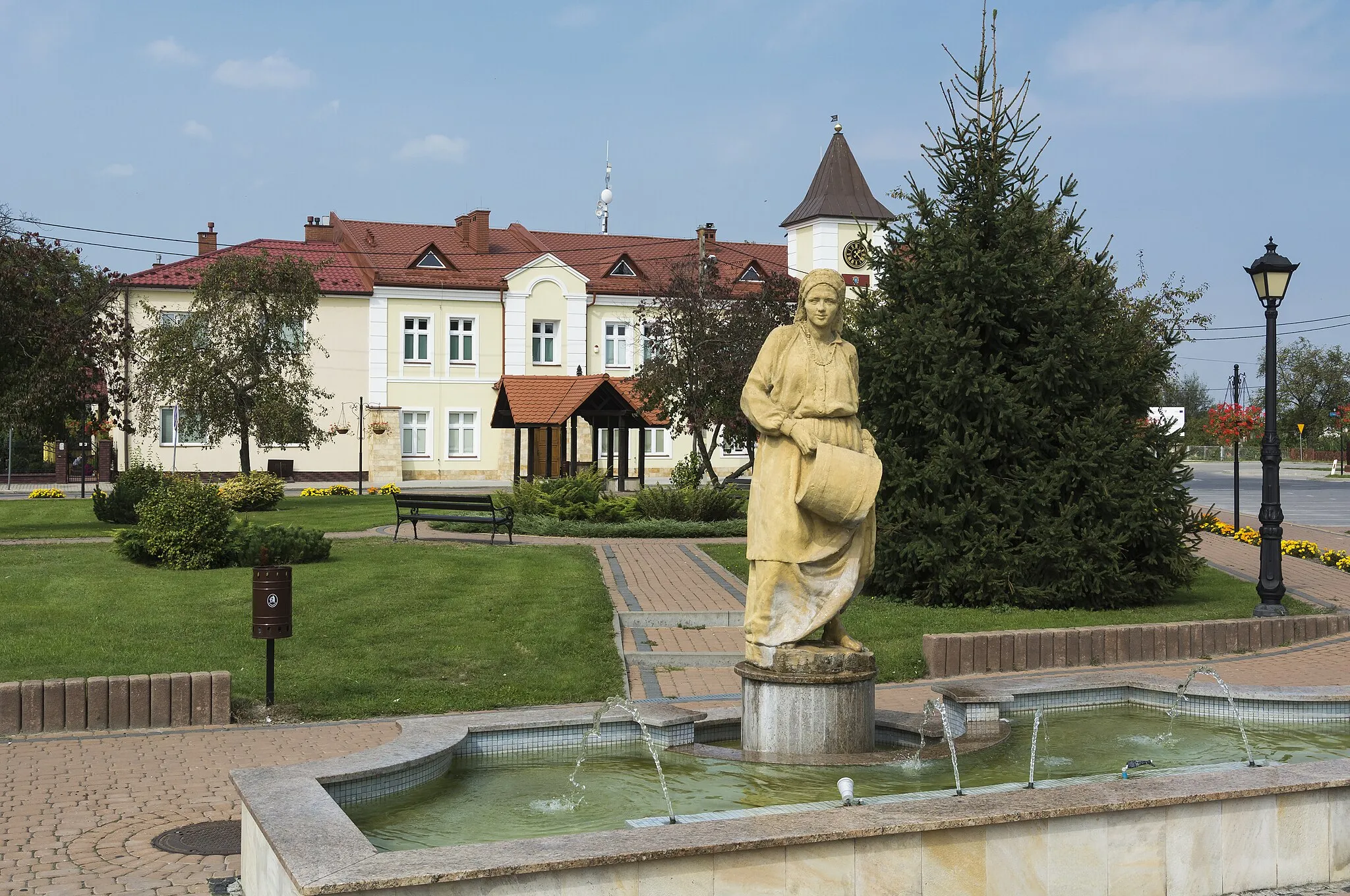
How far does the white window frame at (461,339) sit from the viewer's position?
5166 centimetres

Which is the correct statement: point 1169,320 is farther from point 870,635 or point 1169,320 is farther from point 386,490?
point 386,490

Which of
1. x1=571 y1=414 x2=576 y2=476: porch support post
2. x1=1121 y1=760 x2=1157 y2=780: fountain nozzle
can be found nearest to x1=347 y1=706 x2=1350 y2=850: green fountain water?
x1=1121 y1=760 x2=1157 y2=780: fountain nozzle

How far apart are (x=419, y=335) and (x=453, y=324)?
1.37 m

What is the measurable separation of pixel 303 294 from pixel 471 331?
17.0 metres

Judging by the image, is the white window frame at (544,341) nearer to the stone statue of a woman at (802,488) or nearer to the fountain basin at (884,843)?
the stone statue of a woman at (802,488)

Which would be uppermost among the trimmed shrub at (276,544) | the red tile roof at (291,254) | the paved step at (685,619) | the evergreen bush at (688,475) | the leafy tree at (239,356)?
the red tile roof at (291,254)

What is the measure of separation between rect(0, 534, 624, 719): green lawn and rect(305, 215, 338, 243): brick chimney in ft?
132

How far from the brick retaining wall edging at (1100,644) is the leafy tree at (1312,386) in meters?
88.8

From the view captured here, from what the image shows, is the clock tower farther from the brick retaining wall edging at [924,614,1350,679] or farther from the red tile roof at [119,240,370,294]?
the brick retaining wall edging at [924,614,1350,679]

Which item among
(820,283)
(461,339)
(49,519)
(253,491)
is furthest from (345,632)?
(461,339)

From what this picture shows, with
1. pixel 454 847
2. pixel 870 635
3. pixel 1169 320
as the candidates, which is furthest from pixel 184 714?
pixel 1169 320

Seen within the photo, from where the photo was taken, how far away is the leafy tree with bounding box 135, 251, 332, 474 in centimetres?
3362

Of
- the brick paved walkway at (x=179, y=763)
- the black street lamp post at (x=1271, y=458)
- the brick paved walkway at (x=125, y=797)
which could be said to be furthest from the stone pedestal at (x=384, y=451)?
the brick paved walkway at (x=125, y=797)

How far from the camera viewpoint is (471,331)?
5203 centimetres
